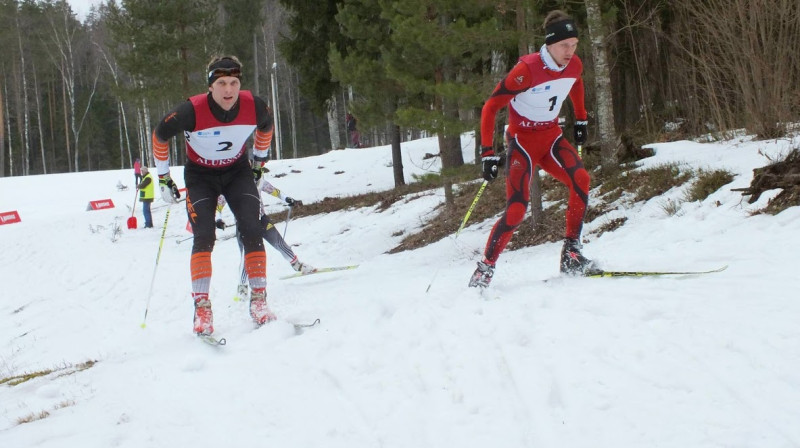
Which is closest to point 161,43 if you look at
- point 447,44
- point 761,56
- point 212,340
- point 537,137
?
point 447,44

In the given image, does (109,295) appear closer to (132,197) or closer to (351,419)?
(351,419)

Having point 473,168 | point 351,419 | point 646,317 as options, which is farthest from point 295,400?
point 473,168

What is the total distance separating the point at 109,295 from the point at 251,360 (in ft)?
24.1

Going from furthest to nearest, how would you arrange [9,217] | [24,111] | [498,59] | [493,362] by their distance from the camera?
1. [24,111]
2. [9,217]
3. [498,59]
4. [493,362]

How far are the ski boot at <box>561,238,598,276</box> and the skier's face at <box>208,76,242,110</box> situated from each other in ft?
10.3

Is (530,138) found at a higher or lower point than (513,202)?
higher

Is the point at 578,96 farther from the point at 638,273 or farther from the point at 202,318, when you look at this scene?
the point at 202,318

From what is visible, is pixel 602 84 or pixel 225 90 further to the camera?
pixel 602 84

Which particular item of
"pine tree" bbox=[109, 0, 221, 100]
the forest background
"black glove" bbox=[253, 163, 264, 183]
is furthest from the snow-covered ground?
"pine tree" bbox=[109, 0, 221, 100]

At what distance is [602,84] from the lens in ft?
30.4

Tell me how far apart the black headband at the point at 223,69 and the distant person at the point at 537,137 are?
213 centimetres

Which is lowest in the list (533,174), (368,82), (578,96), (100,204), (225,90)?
(100,204)

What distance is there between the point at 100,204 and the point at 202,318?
21820 millimetres

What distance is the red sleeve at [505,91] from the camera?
4797 mm
